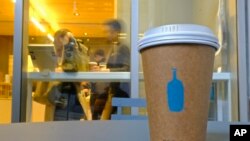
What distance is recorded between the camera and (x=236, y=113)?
283cm

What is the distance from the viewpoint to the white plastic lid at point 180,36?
0.49 m

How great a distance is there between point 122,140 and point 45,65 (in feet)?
8.12

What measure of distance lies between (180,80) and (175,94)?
2 centimetres


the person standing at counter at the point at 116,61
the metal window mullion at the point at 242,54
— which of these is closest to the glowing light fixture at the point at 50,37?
the person standing at counter at the point at 116,61

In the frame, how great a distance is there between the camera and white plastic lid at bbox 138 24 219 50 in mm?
489

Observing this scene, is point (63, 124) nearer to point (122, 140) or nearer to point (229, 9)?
point (122, 140)

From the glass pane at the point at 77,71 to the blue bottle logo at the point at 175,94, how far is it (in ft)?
7.77

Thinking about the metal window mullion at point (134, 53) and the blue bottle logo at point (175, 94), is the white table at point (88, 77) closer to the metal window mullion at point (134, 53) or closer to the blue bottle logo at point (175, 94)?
the metal window mullion at point (134, 53)

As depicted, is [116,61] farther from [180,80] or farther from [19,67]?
[180,80]

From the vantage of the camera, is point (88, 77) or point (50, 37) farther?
point (50, 37)

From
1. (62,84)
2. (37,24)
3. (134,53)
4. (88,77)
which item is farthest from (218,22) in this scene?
(37,24)

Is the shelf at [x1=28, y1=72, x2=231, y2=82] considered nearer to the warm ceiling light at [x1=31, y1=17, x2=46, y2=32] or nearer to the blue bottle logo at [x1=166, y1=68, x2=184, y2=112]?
the warm ceiling light at [x1=31, y1=17, x2=46, y2=32]

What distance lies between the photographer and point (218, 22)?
2.98 metres

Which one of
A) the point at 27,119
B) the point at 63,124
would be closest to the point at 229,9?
the point at 27,119
